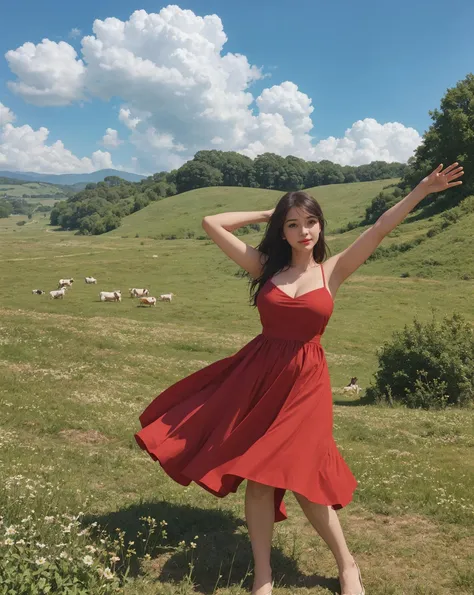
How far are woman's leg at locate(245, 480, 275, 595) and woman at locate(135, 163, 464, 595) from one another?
0.4 inches

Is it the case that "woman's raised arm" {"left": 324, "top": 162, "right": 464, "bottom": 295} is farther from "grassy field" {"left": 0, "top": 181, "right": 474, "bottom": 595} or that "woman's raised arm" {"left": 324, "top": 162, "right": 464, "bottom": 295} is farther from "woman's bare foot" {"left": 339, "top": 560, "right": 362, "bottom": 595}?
"grassy field" {"left": 0, "top": 181, "right": 474, "bottom": 595}

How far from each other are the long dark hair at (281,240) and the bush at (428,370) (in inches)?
580

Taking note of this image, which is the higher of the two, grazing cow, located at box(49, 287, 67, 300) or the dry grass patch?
the dry grass patch

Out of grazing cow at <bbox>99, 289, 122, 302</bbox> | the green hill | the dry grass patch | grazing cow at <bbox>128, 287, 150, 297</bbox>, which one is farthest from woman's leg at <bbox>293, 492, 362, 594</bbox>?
the green hill

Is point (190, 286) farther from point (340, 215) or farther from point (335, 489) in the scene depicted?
point (340, 215)

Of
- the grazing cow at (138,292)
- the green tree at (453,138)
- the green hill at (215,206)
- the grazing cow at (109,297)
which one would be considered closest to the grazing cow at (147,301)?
the grazing cow at (109,297)

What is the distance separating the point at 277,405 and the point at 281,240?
187 cm

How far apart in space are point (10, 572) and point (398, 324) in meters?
38.8

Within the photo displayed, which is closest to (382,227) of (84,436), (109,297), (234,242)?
(234,242)

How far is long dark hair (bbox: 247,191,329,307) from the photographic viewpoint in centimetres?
562

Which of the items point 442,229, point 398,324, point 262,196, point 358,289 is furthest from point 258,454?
point 262,196

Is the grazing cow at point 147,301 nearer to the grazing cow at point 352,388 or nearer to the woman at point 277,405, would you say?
the grazing cow at point 352,388

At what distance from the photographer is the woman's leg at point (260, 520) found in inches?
203

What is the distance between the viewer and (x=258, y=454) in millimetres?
4926
